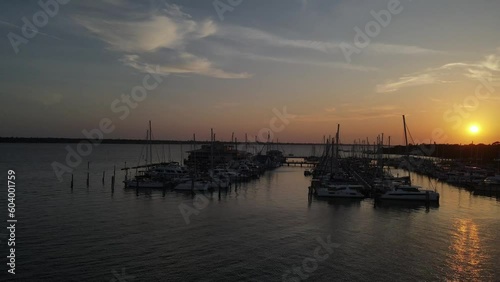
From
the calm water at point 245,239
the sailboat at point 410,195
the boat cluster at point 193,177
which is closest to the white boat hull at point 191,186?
→ the boat cluster at point 193,177

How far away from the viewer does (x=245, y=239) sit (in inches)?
968

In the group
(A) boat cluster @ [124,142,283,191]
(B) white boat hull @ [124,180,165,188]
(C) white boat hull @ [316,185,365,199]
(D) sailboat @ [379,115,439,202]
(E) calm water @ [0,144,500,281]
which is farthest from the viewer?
(B) white boat hull @ [124,180,165,188]

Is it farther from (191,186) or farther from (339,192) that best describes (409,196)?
(191,186)

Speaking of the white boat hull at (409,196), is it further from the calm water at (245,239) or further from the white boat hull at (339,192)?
the white boat hull at (339,192)

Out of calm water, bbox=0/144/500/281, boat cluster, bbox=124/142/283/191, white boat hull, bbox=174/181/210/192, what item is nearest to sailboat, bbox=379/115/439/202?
calm water, bbox=0/144/500/281

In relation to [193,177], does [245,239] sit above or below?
below

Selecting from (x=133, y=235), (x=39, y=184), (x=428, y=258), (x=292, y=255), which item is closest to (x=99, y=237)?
(x=133, y=235)

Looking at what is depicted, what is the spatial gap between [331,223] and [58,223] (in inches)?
774

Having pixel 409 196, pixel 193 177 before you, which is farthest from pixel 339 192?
pixel 193 177

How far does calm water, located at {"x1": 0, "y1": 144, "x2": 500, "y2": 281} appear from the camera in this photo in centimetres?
1898

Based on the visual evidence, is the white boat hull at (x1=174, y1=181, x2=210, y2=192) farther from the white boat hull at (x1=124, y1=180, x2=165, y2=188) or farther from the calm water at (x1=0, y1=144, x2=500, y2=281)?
the calm water at (x1=0, y1=144, x2=500, y2=281)

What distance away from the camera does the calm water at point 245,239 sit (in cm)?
1898

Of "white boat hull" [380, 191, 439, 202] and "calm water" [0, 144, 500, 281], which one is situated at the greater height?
"white boat hull" [380, 191, 439, 202]

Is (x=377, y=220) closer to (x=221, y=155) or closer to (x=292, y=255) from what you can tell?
(x=292, y=255)
